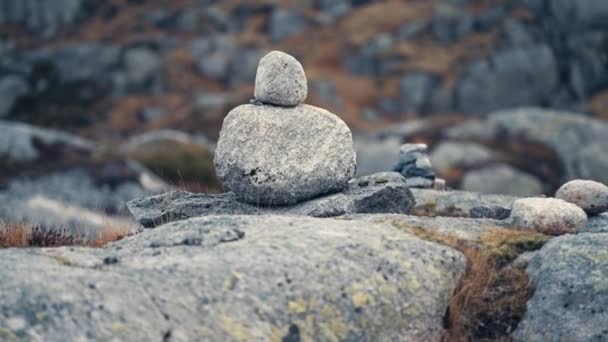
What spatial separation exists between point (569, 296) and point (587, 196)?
6.31m

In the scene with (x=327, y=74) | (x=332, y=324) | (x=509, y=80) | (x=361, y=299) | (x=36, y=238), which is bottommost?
(x=332, y=324)

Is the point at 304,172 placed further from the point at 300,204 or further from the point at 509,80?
the point at 509,80

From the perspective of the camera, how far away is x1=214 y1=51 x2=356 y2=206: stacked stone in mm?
18016

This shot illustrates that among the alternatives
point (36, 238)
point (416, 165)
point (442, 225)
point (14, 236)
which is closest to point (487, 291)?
point (442, 225)

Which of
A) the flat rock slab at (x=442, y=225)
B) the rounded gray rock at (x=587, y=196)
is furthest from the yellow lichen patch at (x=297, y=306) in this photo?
the rounded gray rock at (x=587, y=196)

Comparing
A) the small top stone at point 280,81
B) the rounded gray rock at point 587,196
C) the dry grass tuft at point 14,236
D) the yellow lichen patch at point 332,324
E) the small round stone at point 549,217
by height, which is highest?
the small top stone at point 280,81

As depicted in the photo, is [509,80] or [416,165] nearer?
[416,165]

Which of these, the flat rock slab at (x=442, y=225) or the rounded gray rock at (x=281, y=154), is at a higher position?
the rounded gray rock at (x=281, y=154)

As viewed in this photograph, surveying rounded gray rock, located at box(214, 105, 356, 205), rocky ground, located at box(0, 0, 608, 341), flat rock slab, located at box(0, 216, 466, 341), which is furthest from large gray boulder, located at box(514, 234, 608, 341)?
rounded gray rock, located at box(214, 105, 356, 205)

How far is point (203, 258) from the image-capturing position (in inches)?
517

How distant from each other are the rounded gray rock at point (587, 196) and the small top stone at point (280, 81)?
686 cm

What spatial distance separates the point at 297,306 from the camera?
12.7 meters

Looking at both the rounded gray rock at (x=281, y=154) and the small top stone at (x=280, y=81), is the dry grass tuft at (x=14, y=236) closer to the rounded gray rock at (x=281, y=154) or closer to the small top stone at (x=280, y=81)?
the rounded gray rock at (x=281, y=154)

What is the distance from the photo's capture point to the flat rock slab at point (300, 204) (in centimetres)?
1800
